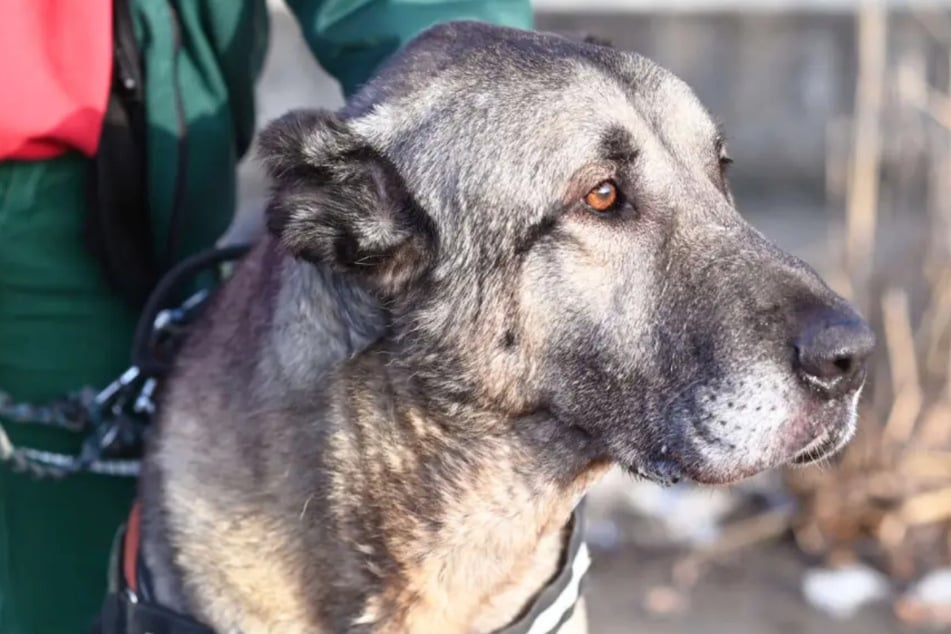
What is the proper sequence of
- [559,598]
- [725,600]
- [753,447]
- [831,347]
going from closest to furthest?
[831,347], [753,447], [559,598], [725,600]

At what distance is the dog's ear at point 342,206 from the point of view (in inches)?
96.4

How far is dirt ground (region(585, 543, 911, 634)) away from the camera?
472cm

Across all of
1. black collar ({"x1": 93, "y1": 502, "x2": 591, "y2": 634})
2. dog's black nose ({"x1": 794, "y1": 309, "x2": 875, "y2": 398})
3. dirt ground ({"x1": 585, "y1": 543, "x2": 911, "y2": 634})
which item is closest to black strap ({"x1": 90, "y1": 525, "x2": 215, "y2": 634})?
black collar ({"x1": 93, "y1": 502, "x2": 591, "y2": 634})

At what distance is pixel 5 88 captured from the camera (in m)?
2.66

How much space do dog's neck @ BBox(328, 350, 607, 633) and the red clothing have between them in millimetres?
797

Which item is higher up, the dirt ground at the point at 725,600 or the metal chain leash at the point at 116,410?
the metal chain leash at the point at 116,410

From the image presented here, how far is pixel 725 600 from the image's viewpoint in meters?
4.88

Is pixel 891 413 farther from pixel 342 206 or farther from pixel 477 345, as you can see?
pixel 342 206

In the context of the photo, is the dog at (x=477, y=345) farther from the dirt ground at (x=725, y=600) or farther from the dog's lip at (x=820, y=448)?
the dirt ground at (x=725, y=600)

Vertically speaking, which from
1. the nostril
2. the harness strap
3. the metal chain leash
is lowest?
the harness strap

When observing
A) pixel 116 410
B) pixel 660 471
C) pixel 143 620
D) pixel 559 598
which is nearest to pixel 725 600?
pixel 559 598

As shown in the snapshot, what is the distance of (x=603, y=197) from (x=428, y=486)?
0.62 meters

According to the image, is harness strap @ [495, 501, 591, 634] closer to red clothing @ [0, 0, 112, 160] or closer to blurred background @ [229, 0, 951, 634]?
red clothing @ [0, 0, 112, 160]

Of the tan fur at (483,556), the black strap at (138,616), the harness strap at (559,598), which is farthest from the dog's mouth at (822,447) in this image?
the black strap at (138,616)
